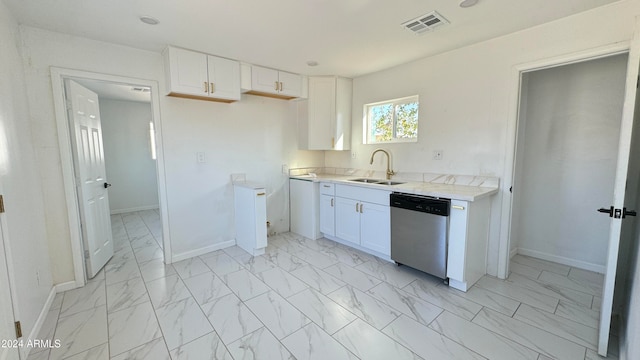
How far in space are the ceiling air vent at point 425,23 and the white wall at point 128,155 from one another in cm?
576

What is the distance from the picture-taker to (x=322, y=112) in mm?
→ 3891

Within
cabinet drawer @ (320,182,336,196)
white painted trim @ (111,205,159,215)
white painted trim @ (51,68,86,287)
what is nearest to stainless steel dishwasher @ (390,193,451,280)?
cabinet drawer @ (320,182,336,196)

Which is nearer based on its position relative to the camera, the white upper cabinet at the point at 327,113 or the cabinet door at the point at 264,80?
the cabinet door at the point at 264,80

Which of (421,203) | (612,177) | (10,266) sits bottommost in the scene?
(10,266)

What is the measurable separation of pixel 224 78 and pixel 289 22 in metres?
1.19

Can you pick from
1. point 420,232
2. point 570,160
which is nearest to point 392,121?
point 420,232

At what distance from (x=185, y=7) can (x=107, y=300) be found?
255cm

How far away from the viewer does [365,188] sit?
3.13 m

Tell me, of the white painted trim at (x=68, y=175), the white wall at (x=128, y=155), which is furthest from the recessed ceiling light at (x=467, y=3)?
the white wall at (x=128, y=155)

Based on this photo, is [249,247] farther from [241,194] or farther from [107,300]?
[107,300]

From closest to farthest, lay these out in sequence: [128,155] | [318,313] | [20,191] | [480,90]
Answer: [20,191] < [318,313] < [480,90] < [128,155]

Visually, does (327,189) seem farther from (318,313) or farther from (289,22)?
(289,22)

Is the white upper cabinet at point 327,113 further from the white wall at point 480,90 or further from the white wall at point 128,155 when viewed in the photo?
the white wall at point 128,155

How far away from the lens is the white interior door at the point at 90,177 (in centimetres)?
260
